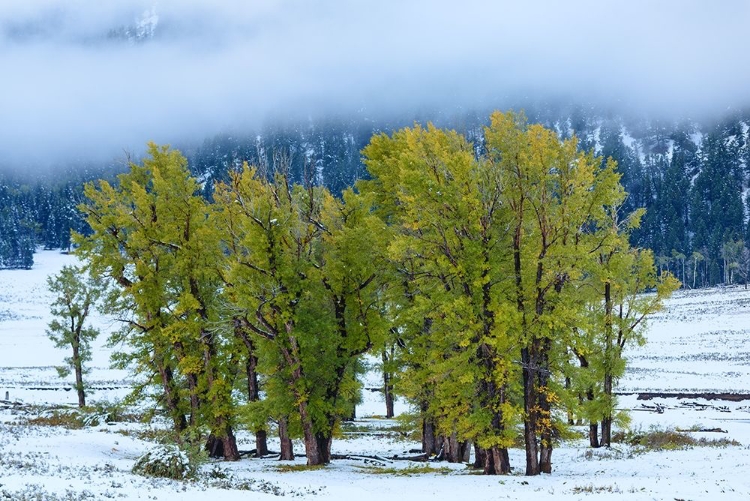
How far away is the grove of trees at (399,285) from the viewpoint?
755 inches

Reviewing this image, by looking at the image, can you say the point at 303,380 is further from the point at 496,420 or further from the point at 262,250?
the point at 496,420

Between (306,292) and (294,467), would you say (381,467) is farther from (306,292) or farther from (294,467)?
(306,292)

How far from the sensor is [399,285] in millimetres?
23891

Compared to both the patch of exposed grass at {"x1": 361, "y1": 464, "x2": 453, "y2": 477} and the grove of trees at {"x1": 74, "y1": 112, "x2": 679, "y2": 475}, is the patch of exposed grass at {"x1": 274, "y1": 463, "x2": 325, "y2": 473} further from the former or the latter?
the patch of exposed grass at {"x1": 361, "y1": 464, "x2": 453, "y2": 477}

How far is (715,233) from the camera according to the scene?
181m

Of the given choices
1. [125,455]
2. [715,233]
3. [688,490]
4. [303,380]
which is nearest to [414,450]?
[303,380]

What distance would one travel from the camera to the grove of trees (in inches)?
755

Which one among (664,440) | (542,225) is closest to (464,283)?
(542,225)

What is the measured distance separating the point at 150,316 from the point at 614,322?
19.3 meters

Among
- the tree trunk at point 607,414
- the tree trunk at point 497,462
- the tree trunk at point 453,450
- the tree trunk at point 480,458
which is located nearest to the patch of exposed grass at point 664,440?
the tree trunk at point 607,414

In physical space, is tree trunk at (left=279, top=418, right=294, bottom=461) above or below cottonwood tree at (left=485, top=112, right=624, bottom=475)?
below

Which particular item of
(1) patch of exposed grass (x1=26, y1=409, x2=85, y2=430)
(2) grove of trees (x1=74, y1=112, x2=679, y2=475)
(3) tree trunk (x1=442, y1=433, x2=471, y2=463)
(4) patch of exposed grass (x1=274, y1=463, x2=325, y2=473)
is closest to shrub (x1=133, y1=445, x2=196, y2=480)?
(2) grove of trees (x1=74, y1=112, x2=679, y2=475)

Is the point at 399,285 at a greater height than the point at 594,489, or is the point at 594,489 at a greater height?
the point at 399,285

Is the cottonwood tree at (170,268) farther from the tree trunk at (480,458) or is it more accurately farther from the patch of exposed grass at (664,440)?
the patch of exposed grass at (664,440)
